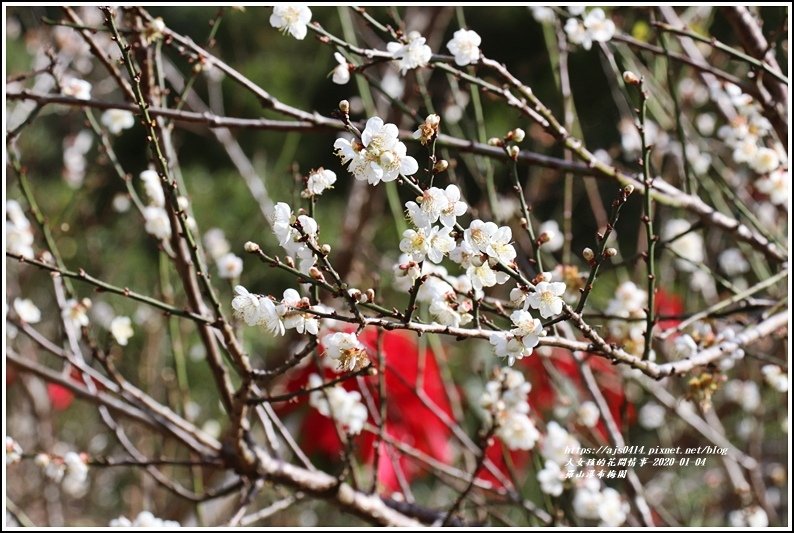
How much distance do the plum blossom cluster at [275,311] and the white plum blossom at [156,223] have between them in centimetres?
50

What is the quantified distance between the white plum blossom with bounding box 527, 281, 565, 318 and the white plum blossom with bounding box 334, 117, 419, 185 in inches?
5.8

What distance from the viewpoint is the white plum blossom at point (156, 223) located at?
3.77 feet

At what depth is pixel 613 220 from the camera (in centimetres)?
67

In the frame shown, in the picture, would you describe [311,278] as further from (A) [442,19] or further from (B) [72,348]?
(A) [442,19]

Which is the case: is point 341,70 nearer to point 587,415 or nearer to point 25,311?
point 25,311

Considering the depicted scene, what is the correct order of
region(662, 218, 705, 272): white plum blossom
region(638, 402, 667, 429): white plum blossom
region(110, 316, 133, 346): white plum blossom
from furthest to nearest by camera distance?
region(638, 402, 667, 429): white plum blossom < region(662, 218, 705, 272): white plum blossom < region(110, 316, 133, 346): white plum blossom

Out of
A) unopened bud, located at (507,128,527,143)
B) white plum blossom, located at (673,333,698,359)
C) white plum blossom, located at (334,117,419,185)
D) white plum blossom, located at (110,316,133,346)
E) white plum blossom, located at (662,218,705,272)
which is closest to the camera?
white plum blossom, located at (334,117,419,185)

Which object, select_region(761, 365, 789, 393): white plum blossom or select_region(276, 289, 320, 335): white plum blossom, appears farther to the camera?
select_region(761, 365, 789, 393): white plum blossom

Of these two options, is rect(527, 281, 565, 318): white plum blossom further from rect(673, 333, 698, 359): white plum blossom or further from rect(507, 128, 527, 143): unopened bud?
rect(673, 333, 698, 359): white plum blossom

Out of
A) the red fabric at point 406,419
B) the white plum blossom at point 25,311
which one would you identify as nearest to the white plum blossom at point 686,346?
the white plum blossom at point 25,311

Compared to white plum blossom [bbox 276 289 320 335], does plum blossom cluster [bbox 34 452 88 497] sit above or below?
above

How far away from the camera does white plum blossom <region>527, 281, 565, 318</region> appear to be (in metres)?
0.67

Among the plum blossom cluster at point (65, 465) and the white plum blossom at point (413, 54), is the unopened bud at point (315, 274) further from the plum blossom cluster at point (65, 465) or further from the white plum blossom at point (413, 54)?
the plum blossom cluster at point (65, 465)

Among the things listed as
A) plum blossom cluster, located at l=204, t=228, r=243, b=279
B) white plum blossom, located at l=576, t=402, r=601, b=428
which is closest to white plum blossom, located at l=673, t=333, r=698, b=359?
white plum blossom, located at l=576, t=402, r=601, b=428
